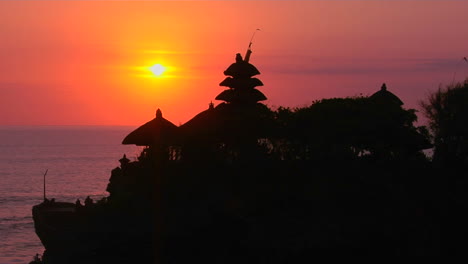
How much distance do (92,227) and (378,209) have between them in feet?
40.6

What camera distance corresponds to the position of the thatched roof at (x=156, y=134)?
3450 cm

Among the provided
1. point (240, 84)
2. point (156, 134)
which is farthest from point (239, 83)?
point (156, 134)

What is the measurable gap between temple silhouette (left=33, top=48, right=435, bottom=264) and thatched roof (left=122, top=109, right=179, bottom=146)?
53 millimetres

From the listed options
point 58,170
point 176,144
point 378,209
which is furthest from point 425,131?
point 58,170

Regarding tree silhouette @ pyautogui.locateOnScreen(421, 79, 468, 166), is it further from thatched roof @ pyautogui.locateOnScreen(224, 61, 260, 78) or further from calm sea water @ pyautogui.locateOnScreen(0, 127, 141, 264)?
calm sea water @ pyautogui.locateOnScreen(0, 127, 141, 264)

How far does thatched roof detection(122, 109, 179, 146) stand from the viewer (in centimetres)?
3450

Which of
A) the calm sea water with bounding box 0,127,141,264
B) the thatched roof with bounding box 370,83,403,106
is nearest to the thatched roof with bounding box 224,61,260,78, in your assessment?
the thatched roof with bounding box 370,83,403,106

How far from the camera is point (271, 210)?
3155 centimetres

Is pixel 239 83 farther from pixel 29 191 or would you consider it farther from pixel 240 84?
pixel 29 191

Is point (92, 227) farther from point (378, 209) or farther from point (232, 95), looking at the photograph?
point (378, 209)

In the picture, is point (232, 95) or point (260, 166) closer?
point (260, 166)

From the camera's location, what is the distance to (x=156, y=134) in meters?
34.5

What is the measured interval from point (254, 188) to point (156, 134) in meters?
5.27

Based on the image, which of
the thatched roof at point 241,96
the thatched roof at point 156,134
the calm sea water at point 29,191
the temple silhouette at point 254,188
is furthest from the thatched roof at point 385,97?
the calm sea water at point 29,191
